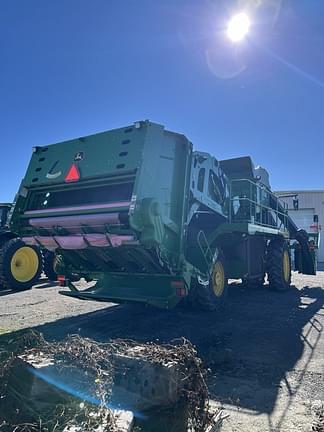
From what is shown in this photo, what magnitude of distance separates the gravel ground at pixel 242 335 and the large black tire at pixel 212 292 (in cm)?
20

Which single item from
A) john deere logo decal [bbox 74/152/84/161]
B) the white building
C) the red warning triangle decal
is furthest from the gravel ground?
the white building

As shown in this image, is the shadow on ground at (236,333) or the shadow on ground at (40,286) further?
the shadow on ground at (40,286)

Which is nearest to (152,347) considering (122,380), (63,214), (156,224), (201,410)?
(122,380)

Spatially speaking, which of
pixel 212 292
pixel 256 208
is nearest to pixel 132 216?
pixel 212 292

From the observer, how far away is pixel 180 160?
19.5ft

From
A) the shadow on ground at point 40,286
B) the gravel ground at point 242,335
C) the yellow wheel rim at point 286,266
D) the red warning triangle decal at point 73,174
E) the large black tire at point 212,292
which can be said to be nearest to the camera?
the gravel ground at point 242,335

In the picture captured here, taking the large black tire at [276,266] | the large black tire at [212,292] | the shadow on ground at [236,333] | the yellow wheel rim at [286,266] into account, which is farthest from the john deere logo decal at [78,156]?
the yellow wheel rim at [286,266]

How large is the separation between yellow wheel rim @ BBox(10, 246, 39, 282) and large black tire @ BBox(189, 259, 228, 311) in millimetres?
5063

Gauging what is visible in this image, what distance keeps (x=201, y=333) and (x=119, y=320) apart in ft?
5.37

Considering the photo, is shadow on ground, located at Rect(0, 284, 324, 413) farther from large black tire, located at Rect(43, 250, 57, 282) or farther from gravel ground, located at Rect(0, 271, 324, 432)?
large black tire, located at Rect(43, 250, 57, 282)

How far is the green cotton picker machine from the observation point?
5.21 meters

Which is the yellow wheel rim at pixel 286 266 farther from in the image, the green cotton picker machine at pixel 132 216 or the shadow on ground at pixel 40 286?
the shadow on ground at pixel 40 286

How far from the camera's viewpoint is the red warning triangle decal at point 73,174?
587cm

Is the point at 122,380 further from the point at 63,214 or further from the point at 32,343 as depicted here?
the point at 63,214
